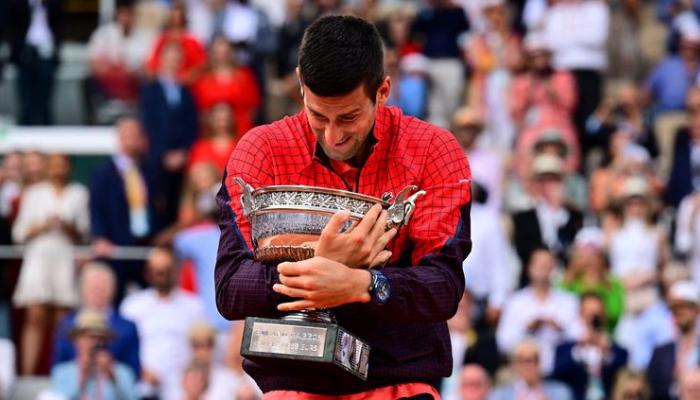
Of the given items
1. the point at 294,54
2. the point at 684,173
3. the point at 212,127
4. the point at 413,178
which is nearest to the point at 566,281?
the point at 684,173

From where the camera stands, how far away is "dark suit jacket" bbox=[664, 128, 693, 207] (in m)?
14.6

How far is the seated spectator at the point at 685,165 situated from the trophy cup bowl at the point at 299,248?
34.0 ft

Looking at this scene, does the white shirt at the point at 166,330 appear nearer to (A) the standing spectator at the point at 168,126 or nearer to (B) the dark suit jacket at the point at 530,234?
(A) the standing spectator at the point at 168,126

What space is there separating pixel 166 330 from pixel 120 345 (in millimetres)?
840

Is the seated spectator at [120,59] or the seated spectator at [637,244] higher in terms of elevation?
the seated spectator at [120,59]

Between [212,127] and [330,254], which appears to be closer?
[330,254]

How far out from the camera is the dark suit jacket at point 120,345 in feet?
38.9

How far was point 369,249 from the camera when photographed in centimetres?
454

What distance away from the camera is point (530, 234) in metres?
13.3

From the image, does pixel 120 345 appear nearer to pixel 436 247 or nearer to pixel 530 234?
pixel 530 234

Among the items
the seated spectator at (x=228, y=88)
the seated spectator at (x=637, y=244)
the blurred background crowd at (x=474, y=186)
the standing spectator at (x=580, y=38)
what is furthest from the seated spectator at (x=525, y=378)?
the standing spectator at (x=580, y=38)

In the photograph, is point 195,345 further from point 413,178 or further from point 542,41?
point 413,178

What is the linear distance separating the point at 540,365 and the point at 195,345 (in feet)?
8.12

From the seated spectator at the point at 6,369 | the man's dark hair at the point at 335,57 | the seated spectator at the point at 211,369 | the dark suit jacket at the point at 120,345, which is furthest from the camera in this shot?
the seated spectator at the point at 6,369
